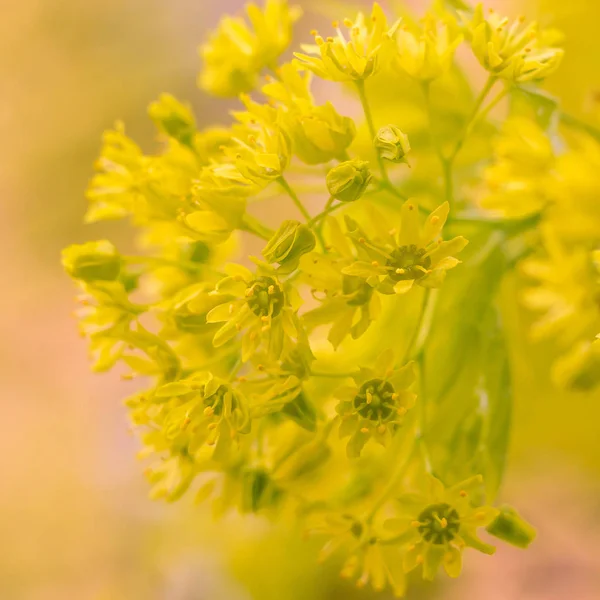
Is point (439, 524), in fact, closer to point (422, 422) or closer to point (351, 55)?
point (422, 422)

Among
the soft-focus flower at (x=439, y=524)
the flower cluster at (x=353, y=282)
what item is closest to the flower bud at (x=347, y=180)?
the flower cluster at (x=353, y=282)

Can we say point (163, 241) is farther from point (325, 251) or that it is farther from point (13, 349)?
point (13, 349)

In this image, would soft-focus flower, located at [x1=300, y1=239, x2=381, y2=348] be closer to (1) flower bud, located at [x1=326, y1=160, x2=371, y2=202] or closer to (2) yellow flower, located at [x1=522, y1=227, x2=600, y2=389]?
(1) flower bud, located at [x1=326, y1=160, x2=371, y2=202]

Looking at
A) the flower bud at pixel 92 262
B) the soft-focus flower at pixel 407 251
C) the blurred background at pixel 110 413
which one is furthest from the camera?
the blurred background at pixel 110 413

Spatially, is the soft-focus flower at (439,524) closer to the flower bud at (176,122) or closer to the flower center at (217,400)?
the flower center at (217,400)

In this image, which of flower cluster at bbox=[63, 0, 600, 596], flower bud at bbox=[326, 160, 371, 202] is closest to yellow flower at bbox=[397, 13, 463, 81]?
flower cluster at bbox=[63, 0, 600, 596]

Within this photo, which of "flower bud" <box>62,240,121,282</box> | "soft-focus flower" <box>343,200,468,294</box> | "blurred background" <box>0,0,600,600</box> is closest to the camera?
"soft-focus flower" <box>343,200,468,294</box>
